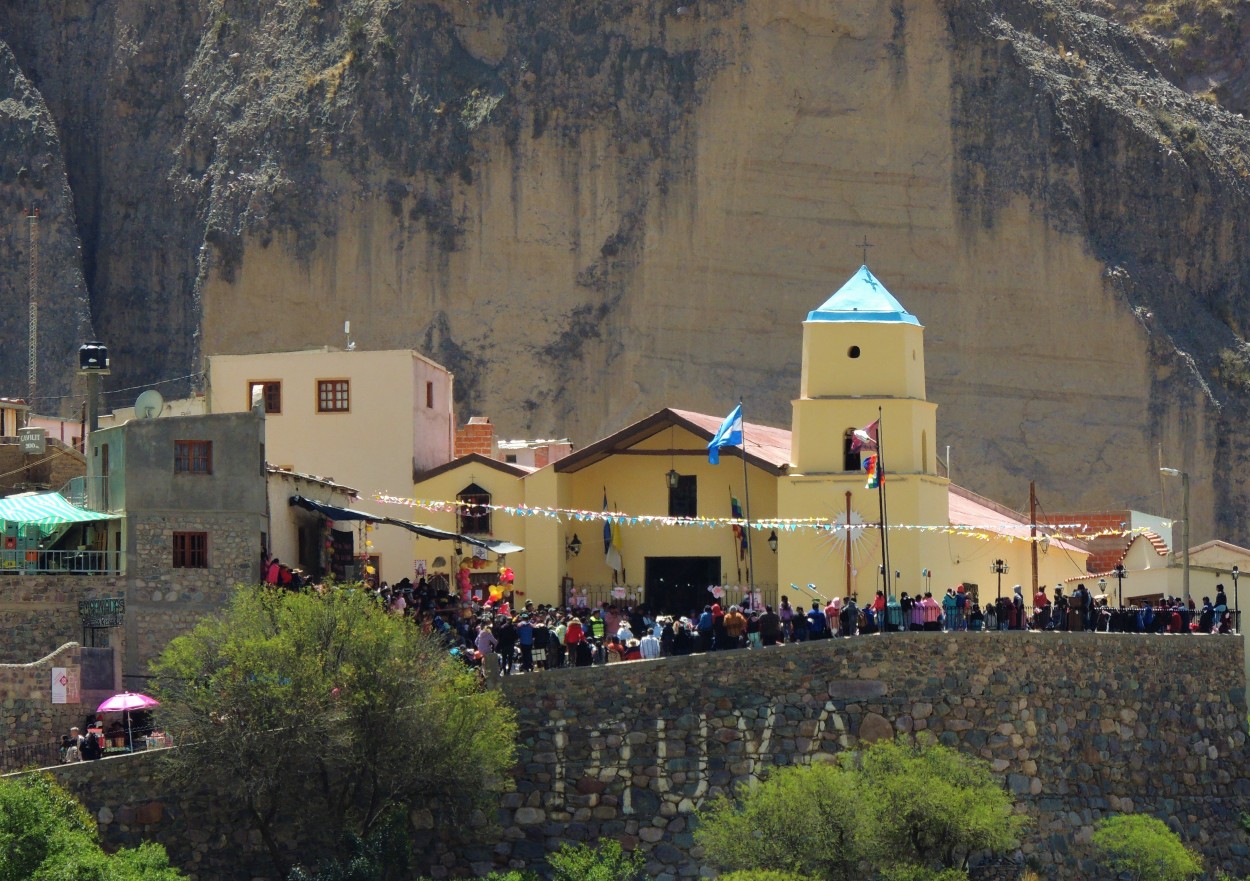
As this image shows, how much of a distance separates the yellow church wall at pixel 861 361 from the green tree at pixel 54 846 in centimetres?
1895

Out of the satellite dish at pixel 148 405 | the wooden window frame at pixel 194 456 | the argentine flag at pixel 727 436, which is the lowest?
the wooden window frame at pixel 194 456

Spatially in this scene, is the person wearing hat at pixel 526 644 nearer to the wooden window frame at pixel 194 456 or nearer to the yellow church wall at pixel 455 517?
the wooden window frame at pixel 194 456

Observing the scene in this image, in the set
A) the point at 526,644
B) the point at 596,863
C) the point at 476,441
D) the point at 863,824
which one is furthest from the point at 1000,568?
the point at 596,863

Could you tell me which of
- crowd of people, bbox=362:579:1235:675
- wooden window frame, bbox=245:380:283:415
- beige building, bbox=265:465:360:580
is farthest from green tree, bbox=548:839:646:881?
wooden window frame, bbox=245:380:283:415

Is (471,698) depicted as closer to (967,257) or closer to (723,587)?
(723,587)

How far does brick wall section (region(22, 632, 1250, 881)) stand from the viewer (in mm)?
39969

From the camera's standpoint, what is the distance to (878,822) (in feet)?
129

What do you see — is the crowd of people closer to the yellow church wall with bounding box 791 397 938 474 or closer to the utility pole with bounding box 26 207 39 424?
the yellow church wall with bounding box 791 397 938 474

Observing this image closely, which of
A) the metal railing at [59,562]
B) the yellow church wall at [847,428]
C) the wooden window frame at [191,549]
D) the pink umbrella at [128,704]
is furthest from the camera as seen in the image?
the yellow church wall at [847,428]

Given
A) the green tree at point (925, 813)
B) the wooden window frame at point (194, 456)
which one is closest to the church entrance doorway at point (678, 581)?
the wooden window frame at point (194, 456)

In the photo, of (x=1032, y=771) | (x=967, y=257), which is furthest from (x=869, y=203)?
(x=1032, y=771)

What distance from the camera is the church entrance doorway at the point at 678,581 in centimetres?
5494

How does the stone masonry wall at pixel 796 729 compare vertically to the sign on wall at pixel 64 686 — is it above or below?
below

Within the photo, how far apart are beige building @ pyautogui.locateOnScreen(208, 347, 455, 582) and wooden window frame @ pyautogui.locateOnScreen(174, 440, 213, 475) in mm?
13780
